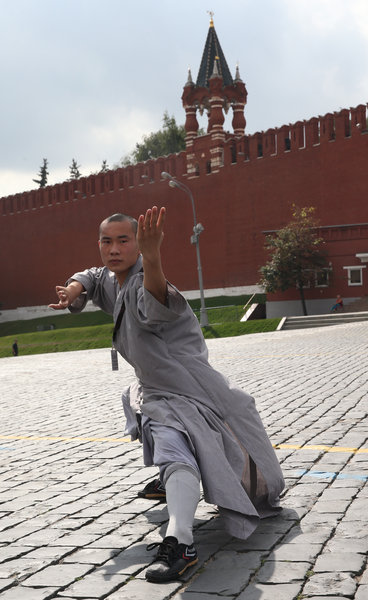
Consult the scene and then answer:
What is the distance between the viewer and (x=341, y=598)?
98.0 inches

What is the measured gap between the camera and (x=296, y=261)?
3209cm

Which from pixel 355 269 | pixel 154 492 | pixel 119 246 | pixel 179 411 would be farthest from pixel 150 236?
pixel 355 269

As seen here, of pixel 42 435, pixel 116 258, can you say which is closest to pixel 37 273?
pixel 42 435

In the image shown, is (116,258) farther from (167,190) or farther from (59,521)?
(167,190)

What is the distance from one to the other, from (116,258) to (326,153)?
33.0 meters

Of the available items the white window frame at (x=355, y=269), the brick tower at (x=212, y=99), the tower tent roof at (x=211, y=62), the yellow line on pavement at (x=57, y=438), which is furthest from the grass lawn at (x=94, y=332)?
the yellow line on pavement at (x=57, y=438)

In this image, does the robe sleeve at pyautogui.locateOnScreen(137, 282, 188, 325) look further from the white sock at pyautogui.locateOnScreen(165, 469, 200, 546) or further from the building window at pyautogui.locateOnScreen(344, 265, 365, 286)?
the building window at pyautogui.locateOnScreen(344, 265, 365, 286)

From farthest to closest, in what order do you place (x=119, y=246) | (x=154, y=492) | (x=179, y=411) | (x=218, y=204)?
1. (x=218, y=204)
2. (x=154, y=492)
3. (x=119, y=246)
4. (x=179, y=411)

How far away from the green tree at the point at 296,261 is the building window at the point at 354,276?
1.13 m

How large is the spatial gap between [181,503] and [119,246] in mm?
1258

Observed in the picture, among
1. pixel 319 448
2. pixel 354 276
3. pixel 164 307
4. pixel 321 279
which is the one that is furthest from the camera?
pixel 321 279

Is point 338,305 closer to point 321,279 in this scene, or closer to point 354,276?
point 354,276

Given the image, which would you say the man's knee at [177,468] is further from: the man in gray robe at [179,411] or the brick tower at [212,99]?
the brick tower at [212,99]

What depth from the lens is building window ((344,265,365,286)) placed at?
105 feet
